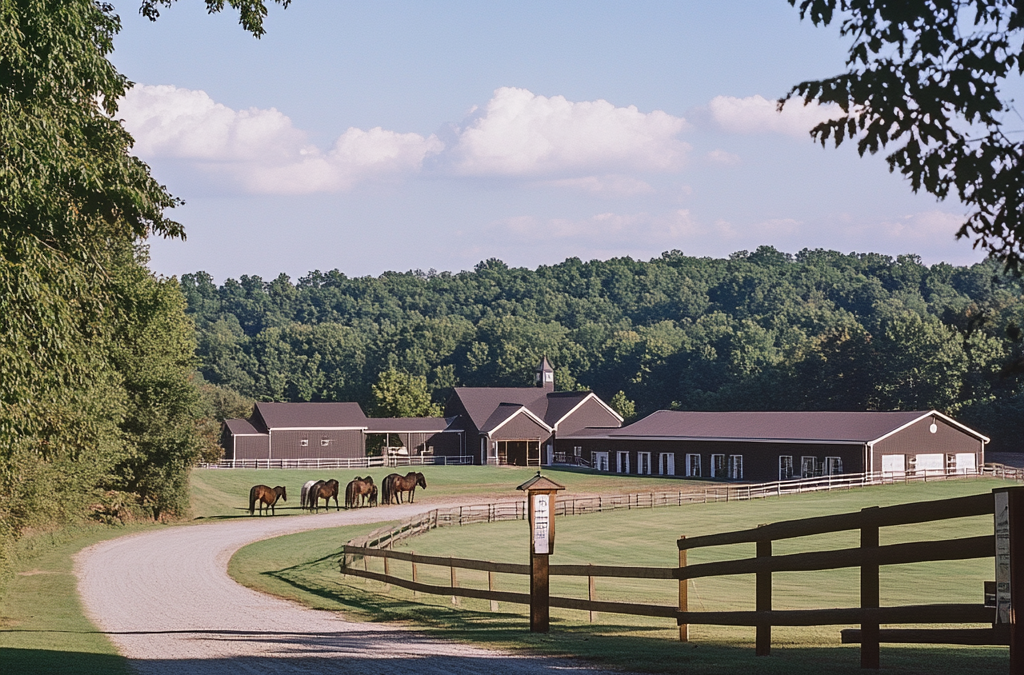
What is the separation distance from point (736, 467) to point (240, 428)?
37207 mm

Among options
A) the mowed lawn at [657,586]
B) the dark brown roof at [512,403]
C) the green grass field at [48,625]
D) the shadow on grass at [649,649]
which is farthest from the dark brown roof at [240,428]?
the shadow on grass at [649,649]

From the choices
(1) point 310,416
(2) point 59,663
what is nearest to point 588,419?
(1) point 310,416

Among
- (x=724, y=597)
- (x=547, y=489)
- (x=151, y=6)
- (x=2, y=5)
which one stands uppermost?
(x=151, y=6)

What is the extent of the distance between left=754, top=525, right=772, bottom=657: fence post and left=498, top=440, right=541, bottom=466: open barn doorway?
2958 inches

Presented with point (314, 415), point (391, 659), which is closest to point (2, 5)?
point (391, 659)

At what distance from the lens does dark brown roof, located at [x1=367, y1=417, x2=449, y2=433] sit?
8656cm

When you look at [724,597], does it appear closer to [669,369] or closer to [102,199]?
[102,199]

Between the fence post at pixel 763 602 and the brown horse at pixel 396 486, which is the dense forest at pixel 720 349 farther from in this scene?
the fence post at pixel 763 602

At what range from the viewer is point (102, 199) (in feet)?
56.4

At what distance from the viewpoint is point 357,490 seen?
168 ft

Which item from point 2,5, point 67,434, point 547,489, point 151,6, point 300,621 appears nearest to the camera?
point 2,5

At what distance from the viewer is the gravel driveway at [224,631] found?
11.3 m

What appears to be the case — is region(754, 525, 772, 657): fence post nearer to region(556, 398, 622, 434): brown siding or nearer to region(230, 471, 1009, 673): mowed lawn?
region(230, 471, 1009, 673): mowed lawn

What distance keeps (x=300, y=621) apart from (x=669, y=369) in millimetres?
109284
